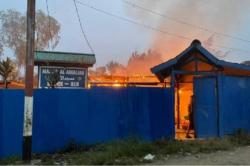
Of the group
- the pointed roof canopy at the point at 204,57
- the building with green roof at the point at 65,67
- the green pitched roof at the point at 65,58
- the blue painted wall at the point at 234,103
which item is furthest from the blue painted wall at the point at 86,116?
the green pitched roof at the point at 65,58

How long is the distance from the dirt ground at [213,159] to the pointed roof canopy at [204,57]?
3.73 meters

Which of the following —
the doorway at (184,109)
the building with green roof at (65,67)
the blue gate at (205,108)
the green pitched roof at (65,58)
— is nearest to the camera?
the blue gate at (205,108)

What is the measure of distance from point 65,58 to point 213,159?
29.4 feet

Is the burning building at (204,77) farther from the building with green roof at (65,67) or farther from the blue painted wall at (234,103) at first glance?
the building with green roof at (65,67)

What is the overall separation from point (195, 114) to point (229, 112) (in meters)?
1.25

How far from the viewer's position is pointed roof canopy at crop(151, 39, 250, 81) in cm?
1750

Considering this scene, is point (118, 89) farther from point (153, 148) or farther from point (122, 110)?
point (153, 148)

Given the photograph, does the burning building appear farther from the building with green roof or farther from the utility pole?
the utility pole

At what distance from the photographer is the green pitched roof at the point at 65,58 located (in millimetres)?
19734

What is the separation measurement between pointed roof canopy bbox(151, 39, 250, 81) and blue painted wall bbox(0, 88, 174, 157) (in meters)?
1.31

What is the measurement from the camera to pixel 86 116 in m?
15.2

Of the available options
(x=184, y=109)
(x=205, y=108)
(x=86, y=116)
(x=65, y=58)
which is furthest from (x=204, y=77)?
(x=65, y=58)

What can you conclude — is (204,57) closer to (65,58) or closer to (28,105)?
(65,58)

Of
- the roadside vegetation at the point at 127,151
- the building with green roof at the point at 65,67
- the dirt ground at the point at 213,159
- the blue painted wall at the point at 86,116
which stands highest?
the building with green roof at the point at 65,67
